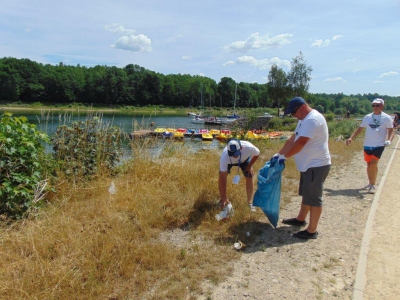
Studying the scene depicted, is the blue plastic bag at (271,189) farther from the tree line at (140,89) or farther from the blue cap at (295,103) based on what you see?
the tree line at (140,89)

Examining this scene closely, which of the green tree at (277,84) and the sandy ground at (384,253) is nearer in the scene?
the sandy ground at (384,253)

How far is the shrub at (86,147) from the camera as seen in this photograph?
5.46m

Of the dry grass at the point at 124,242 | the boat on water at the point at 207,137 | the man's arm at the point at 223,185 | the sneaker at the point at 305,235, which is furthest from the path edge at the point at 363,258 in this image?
the boat on water at the point at 207,137

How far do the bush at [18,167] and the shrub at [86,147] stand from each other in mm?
844

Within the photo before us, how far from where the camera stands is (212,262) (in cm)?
319

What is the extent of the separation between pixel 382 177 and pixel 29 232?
24.4ft

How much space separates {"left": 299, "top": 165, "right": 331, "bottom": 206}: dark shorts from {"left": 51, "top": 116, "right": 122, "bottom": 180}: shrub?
151 inches

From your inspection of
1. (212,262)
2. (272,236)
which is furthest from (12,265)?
(272,236)

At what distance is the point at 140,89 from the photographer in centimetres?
10138

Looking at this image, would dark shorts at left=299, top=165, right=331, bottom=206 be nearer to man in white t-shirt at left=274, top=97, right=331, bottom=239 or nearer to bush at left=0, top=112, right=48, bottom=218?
man in white t-shirt at left=274, top=97, right=331, bottom=239

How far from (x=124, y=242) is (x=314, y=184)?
2341 mm

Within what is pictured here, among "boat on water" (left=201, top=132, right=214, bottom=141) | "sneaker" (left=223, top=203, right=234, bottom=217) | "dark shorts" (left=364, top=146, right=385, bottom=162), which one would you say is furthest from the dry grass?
Result: "boat on water" (left=201, top=132, right=214, bottom=141)

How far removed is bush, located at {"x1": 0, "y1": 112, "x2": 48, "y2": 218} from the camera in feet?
12.9

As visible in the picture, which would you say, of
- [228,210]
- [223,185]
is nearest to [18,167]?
[223,185]
